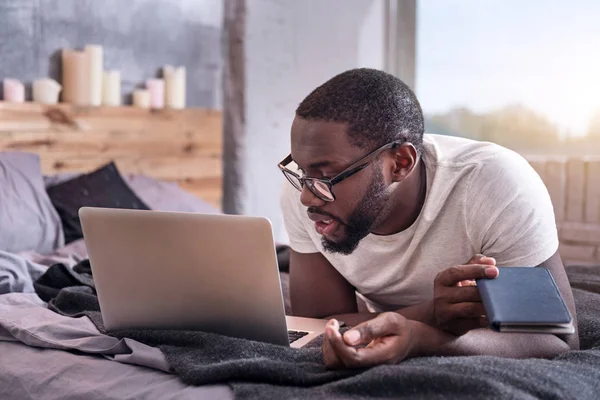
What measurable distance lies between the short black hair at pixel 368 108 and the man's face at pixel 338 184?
2 cm

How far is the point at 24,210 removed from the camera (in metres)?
2.66

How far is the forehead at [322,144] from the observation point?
1513 mm

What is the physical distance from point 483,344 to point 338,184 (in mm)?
409

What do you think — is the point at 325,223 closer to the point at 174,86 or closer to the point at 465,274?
the point at 465,274

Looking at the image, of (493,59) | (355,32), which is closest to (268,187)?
(355,32)

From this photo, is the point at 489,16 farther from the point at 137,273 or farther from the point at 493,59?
the point at 137,273

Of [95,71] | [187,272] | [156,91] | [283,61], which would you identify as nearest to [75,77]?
[95,71]

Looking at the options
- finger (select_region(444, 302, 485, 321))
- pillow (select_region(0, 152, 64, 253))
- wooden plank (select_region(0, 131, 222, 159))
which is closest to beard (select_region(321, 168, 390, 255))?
finger (select_region(444, 302, 485, 321))

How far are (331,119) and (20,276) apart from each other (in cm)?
100

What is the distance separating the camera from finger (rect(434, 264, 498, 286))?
119 centimetres

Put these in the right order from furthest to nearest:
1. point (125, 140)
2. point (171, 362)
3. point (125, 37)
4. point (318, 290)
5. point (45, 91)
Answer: point (125, 37) < point (125, 140) < point (45, 91) < point (318, 290) < point (171, 362)

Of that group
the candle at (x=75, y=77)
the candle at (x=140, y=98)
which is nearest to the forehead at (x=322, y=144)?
the candle at (x=75, y=77)

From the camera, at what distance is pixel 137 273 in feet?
4.55

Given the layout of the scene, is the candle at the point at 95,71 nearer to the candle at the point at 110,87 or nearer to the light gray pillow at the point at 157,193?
the candle at the point at 110,87
